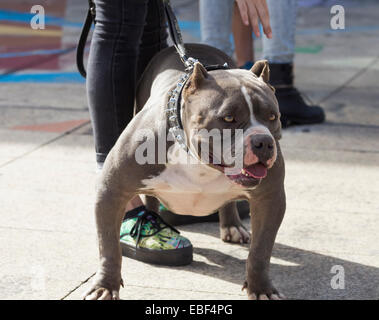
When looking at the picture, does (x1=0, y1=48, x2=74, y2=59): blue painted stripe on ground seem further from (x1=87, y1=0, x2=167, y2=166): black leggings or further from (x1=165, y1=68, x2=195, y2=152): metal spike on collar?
(x1=165, y1=68, x2=195, y2=152): metal spike on collar

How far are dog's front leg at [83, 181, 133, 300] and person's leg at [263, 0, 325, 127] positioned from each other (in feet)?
8.85

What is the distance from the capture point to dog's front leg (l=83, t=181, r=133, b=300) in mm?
2877

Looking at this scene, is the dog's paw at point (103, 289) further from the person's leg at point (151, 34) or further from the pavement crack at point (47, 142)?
the pavement crack at point (47, 142)

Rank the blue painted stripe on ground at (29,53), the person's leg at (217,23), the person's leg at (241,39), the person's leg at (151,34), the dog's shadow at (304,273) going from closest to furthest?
the dog's shadow at (304,273) < the person's leg at (151,34) < the person's leg at (217,23) < the person's leg at (241,39) < the blue painted stripe on ground at (29,53)

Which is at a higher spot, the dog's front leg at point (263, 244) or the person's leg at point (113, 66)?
the person's leg at point (113, 66)

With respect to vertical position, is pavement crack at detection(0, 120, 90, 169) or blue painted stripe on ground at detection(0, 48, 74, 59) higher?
blue painted stripe on ground at detection(0, 48, 74, 59)

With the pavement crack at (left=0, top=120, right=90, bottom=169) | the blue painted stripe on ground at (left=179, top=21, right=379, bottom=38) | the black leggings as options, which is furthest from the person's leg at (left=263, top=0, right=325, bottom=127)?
the blue painted stripe on ground at (left=179, top=21, right=379, bottom=38)

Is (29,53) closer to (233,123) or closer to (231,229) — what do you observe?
(231,229)

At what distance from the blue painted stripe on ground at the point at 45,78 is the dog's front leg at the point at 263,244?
14.4ft

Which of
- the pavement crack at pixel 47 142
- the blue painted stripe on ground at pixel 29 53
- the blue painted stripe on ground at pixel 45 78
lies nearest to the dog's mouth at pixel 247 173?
the pavement crack at pixel 47 142

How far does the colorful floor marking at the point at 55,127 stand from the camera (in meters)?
5.37

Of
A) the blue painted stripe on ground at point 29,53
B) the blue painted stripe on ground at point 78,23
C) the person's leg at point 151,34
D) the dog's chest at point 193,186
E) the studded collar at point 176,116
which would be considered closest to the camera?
the studded collar at point 176,116

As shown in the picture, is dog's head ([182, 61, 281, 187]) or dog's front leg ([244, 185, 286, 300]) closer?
dog's head ([182, 61, 281, 187])
